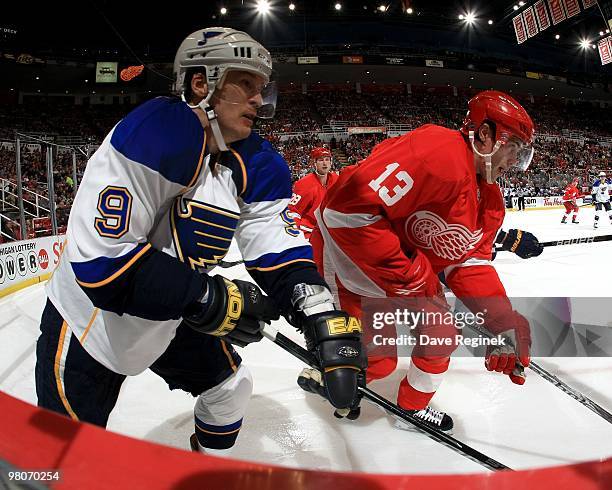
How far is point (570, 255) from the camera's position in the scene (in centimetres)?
630

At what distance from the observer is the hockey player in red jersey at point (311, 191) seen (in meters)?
5.19

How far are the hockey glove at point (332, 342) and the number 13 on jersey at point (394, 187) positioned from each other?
0.71 meters

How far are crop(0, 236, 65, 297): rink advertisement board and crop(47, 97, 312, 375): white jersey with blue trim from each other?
4.44 meters

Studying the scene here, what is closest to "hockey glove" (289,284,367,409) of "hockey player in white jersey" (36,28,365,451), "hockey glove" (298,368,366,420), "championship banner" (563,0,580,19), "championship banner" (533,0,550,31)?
"hockey player in white jersey" (36,28,365,451)

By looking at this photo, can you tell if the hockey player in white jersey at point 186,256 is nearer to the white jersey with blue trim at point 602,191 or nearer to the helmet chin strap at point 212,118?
the helmet chin strap at point 212,118

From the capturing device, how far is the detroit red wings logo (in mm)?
1952

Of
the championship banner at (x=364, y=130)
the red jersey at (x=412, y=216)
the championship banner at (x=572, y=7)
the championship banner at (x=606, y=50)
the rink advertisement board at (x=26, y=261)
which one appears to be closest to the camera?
the red jersey at (x=412, y=216)

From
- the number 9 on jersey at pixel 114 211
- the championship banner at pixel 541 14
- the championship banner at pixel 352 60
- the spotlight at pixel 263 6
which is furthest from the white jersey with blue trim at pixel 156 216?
the spotlight at pixel 263 6

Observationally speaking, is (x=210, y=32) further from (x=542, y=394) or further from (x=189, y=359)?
(x=542, y=394)

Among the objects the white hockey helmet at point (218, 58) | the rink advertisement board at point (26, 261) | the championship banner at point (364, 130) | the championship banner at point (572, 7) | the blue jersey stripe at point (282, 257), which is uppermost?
the championship banner at point (572, 7)

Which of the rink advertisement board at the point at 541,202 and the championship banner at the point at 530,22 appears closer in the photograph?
the championship banner at the point at 530,22

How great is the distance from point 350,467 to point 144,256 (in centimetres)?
129

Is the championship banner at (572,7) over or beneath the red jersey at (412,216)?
over

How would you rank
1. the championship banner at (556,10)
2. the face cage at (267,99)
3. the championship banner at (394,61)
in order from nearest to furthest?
the face cage at (267,99), the championship banner at (556,10), the championship banner at (394,61)
